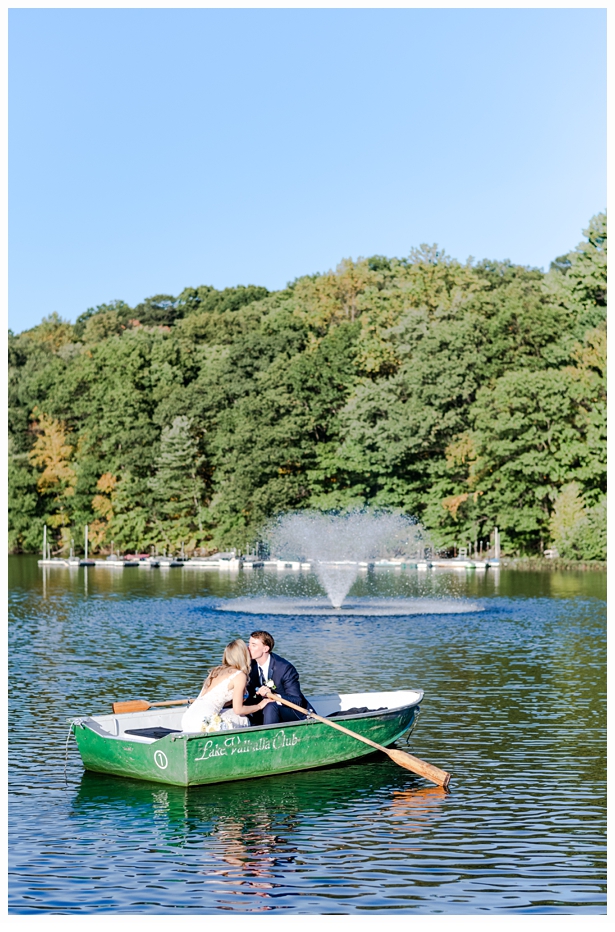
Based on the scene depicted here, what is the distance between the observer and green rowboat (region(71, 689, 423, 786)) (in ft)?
41.5

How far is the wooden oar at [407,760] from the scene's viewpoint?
12.7 meters

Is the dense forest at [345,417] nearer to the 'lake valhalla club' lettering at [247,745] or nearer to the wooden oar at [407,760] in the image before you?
the wooden oar at [407,760]

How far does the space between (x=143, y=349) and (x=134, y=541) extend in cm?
1330

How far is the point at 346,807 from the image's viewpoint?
Result: 12164 mm

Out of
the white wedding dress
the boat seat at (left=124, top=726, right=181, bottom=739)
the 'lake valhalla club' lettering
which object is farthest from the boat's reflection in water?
the white wedding dress

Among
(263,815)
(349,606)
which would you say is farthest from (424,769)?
(349,606)

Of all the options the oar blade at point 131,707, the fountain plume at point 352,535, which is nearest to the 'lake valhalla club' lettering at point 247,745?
the oar blade at point 131,707

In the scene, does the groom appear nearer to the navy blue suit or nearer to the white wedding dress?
the navy blue suit

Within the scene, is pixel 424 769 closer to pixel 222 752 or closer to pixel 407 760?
pixel 407 760
